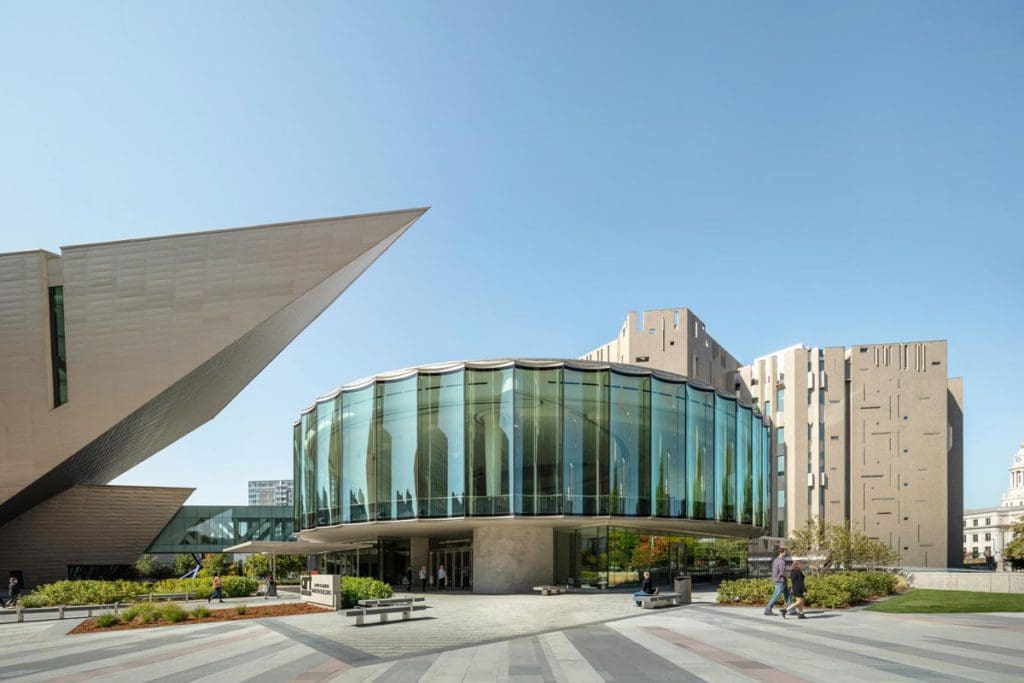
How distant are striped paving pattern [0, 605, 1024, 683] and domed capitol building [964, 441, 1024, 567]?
12440cm

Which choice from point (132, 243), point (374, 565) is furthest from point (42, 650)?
point (374, 565)

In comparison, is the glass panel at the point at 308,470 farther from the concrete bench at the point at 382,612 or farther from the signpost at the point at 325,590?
the concrete bench at the point at 382,612

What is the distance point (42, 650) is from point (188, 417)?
30.2 m

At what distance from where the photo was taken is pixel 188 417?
4653 cm

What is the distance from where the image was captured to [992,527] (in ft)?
439

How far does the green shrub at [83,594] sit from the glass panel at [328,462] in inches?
389

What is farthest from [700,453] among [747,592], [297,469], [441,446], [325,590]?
[297,469]

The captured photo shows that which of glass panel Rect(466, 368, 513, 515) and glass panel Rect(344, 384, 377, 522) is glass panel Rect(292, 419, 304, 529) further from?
glass panel Rect(466, 368, 513, 515)

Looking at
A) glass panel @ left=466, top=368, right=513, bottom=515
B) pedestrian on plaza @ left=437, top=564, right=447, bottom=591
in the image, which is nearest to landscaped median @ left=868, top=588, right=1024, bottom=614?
glass panel @ left=466, top=368, right=513, bottom=515

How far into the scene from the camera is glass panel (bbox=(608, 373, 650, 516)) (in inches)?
1382

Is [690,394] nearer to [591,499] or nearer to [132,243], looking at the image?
[591,499]

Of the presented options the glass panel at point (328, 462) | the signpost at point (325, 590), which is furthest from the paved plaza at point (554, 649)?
the glass panel at point (328, 462)

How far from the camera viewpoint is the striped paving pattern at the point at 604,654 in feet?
39.5

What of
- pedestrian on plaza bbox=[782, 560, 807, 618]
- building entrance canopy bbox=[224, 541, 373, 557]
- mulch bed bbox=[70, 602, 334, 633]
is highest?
pedestrian on plaza bbox=[782, 560, 807, 618]
